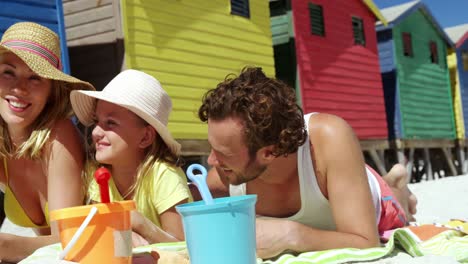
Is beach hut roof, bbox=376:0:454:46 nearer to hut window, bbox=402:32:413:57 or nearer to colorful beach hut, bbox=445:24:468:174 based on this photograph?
hut window, bbox=402:32:413:57

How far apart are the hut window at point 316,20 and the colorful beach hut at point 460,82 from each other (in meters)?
7.84

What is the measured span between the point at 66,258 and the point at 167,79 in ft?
24.1

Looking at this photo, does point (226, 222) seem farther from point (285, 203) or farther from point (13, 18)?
point (13, 18)

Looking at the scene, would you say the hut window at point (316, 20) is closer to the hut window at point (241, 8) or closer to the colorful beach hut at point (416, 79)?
the hut window at point (241, 8)

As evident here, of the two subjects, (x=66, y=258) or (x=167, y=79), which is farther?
(x=167, y=79)

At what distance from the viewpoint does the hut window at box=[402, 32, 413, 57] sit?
16438 mm

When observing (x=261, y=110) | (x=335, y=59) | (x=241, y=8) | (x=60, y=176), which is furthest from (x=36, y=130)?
(x=335, y=59)

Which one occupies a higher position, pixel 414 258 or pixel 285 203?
pixel 285 203

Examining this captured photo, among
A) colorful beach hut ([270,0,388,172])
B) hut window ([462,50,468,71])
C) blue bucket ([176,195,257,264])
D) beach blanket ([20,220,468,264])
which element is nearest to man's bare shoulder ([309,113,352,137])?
beach blanket ([20,220,468,264])

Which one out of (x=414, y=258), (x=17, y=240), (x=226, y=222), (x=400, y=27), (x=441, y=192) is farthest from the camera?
(x=400, y=27)

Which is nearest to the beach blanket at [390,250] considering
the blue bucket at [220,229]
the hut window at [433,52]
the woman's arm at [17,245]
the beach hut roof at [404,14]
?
the woman's arm at [17,245]

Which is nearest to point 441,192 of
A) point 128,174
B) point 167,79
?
point 167,79

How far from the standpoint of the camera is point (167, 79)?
8969 millimetres

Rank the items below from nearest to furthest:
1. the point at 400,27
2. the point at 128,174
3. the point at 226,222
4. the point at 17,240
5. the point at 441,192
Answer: the point at 226,222, the point at 17,240, the point at 128,174, the point at 441,192, the point at 400,27
